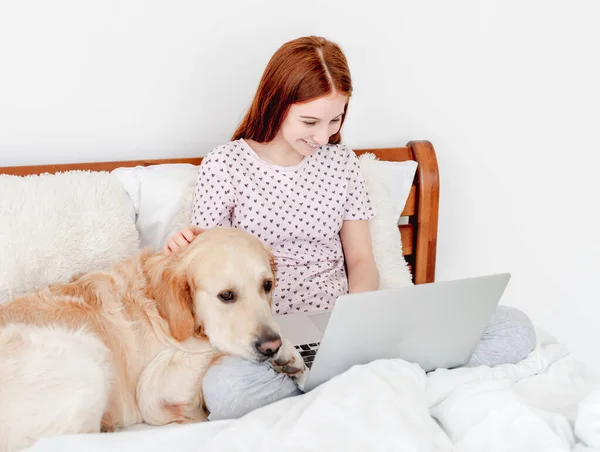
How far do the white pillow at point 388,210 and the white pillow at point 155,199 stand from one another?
65cm

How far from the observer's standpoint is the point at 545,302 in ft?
9.43

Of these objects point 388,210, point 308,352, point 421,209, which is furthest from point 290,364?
point 421,209

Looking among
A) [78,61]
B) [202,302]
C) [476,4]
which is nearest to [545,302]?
[476,4]

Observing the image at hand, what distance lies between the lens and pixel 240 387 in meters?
1.38

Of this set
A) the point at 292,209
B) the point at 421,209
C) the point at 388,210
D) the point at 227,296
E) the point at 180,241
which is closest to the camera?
the point at 227,296

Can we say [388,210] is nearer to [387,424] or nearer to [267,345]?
[267,345]

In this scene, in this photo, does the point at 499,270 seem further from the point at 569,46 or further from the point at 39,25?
the point at 39,25

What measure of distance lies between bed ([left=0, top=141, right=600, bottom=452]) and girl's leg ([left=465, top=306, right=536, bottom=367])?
126 mm

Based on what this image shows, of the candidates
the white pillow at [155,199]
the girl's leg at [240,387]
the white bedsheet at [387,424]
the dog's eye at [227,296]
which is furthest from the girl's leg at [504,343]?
the white pillow at [155,199]

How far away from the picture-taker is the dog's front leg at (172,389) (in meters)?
1.46

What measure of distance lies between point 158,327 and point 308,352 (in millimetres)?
366

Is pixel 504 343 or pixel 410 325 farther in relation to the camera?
pixel 504 343

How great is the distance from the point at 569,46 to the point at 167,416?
2.22 m

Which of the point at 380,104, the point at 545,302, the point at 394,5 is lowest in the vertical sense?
the point at 545,302
